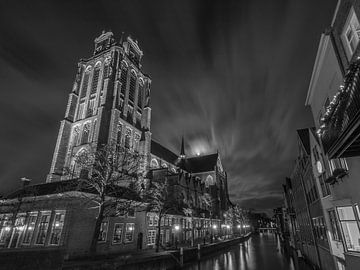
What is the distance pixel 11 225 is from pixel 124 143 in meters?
24.7

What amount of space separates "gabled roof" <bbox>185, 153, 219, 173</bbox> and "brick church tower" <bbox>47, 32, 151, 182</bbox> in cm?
3032

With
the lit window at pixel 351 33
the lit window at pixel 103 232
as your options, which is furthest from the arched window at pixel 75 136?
the lit window at pixel 351 33

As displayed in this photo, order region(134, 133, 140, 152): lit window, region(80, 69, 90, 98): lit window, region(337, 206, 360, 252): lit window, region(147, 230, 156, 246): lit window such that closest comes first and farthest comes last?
1. region(337, 206, 360, 252): lit window
2. region(147, 230, 156, 246): lit window
3. region(134, 133, 140, 152): lit window
4. region(80, 69, 90, 98): lit window

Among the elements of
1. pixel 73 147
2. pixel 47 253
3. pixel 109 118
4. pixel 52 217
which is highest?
pixel 109 118

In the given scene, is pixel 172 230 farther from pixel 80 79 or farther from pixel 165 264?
pixel 80 79

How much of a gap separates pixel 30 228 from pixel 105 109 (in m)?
26.4

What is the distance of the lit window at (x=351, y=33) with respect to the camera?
27.9 ft

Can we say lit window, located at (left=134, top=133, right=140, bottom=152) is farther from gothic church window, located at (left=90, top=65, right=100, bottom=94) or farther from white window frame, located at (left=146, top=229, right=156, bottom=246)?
white window frame, located at (left=146, top=229, right=156, bottom=246)

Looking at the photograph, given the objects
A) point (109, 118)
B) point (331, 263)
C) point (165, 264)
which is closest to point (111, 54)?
point (109, 118)

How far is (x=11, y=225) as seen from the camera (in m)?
26.1

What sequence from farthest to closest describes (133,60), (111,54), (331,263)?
(133,60) < (111,54) < (331,263)

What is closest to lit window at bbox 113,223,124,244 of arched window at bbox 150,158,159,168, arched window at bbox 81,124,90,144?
arched window at bbox 81,124,90,144

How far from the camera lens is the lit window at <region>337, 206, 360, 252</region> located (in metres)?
10.2

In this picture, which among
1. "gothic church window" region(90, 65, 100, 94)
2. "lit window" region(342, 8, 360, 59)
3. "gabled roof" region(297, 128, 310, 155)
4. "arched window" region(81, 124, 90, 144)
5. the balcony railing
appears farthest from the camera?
"gothic church window" region(90, 65, 100, 94)
